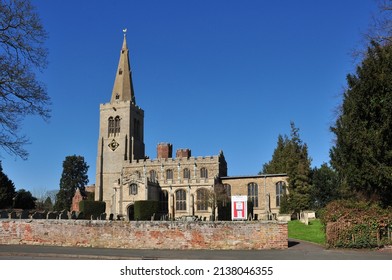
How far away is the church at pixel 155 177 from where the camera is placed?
52.1 metres

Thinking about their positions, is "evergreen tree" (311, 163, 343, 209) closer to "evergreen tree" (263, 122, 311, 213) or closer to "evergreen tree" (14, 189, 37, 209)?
"evergreen tree" (263, 122, 311, 213)

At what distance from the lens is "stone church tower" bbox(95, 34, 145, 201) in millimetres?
64250

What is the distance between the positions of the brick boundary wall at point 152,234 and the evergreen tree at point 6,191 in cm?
4381

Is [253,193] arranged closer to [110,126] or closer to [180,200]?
[180,200]

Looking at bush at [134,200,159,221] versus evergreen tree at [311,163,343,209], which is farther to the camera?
bush at [134,200,159,221]

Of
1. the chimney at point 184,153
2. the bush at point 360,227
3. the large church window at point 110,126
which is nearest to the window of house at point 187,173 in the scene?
the chimney at point 184,153

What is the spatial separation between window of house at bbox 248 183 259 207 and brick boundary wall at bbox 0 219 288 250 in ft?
129

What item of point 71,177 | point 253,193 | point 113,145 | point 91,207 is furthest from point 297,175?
point 71,177

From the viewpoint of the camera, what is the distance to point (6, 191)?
59.7 metres

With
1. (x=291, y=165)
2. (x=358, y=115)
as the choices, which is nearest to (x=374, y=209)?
(x=358, y=115)

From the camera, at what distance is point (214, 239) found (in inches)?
656

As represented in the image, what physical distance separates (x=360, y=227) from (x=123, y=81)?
5955 cm

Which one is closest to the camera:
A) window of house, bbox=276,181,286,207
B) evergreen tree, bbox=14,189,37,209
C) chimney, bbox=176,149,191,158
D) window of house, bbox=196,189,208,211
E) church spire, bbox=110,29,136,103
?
window of house, bbox=196,189,208,211

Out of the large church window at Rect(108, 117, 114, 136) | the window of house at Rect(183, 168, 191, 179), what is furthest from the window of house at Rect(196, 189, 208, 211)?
the large church window at Rect(108, 117, 114, 136)
